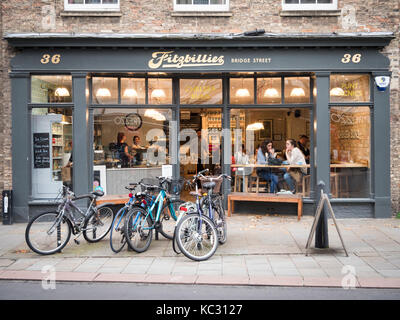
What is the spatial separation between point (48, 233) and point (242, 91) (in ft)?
21.2

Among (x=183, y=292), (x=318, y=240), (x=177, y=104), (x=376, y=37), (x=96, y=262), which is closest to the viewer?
→ (x=183, y=292)

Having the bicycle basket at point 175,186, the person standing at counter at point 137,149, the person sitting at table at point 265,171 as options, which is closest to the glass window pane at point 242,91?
the person sitting at table at point 265,171

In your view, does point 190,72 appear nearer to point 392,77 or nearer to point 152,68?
point 152,68

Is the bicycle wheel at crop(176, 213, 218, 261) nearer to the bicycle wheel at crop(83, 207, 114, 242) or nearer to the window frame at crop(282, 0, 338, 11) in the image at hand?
the bicycle wheel at crop(83, 207, 114, 242)

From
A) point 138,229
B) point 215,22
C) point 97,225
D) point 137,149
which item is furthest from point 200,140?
point 138,229

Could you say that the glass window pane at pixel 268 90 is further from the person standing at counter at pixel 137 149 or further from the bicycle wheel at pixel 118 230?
the bicycle wheel at pixel 118 230

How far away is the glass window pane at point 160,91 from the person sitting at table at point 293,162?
3.49 meters

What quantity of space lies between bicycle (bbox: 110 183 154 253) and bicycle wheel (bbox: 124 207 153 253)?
150 millimetres

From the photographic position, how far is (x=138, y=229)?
310 inches

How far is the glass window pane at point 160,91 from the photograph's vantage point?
11891mm

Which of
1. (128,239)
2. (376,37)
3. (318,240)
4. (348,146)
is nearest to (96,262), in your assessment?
(128,239)

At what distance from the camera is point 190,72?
11469 mm

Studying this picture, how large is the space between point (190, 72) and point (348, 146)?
4.56 meters

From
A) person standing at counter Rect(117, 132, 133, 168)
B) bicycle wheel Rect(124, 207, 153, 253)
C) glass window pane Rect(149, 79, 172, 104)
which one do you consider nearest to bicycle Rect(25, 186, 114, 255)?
bicycle wheel Rect(124, 207, 153, 253)
